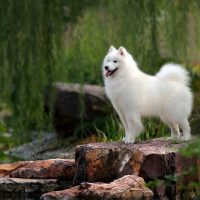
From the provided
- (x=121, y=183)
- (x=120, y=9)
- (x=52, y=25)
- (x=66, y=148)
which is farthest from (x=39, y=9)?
(x=66, y=148)

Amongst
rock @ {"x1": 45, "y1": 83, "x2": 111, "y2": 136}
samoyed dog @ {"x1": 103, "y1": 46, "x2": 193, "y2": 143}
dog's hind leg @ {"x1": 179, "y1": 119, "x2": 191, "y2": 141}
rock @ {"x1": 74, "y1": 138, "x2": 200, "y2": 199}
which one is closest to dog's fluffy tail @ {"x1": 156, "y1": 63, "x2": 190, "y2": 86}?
samoyed dog @ {"x1": 103, "y1": 46, "x2": 193, "y2": 143}

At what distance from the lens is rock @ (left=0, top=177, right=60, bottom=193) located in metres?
7.91

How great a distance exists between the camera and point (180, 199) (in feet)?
23.4

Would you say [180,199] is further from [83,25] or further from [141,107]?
[83,25]

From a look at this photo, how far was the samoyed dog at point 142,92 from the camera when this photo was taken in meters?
7.59

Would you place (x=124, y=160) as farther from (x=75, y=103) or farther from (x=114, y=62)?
(x=75, y=103)

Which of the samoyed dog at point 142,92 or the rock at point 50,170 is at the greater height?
the samoyed dog at point 142,92

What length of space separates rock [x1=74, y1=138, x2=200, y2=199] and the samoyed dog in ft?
0.77

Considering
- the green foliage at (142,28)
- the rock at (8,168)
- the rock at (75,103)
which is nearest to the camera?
the green foliage at (142,28)

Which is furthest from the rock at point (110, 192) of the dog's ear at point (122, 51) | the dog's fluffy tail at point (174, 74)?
the dog's ear at point (122, 51)

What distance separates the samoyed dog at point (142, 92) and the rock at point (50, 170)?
75 cm

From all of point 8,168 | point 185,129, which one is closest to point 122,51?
point 185,129

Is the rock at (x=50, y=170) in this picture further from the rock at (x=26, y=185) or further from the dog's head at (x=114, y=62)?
the dog's head at (x=114, y=62)

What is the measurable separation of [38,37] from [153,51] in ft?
3.77
